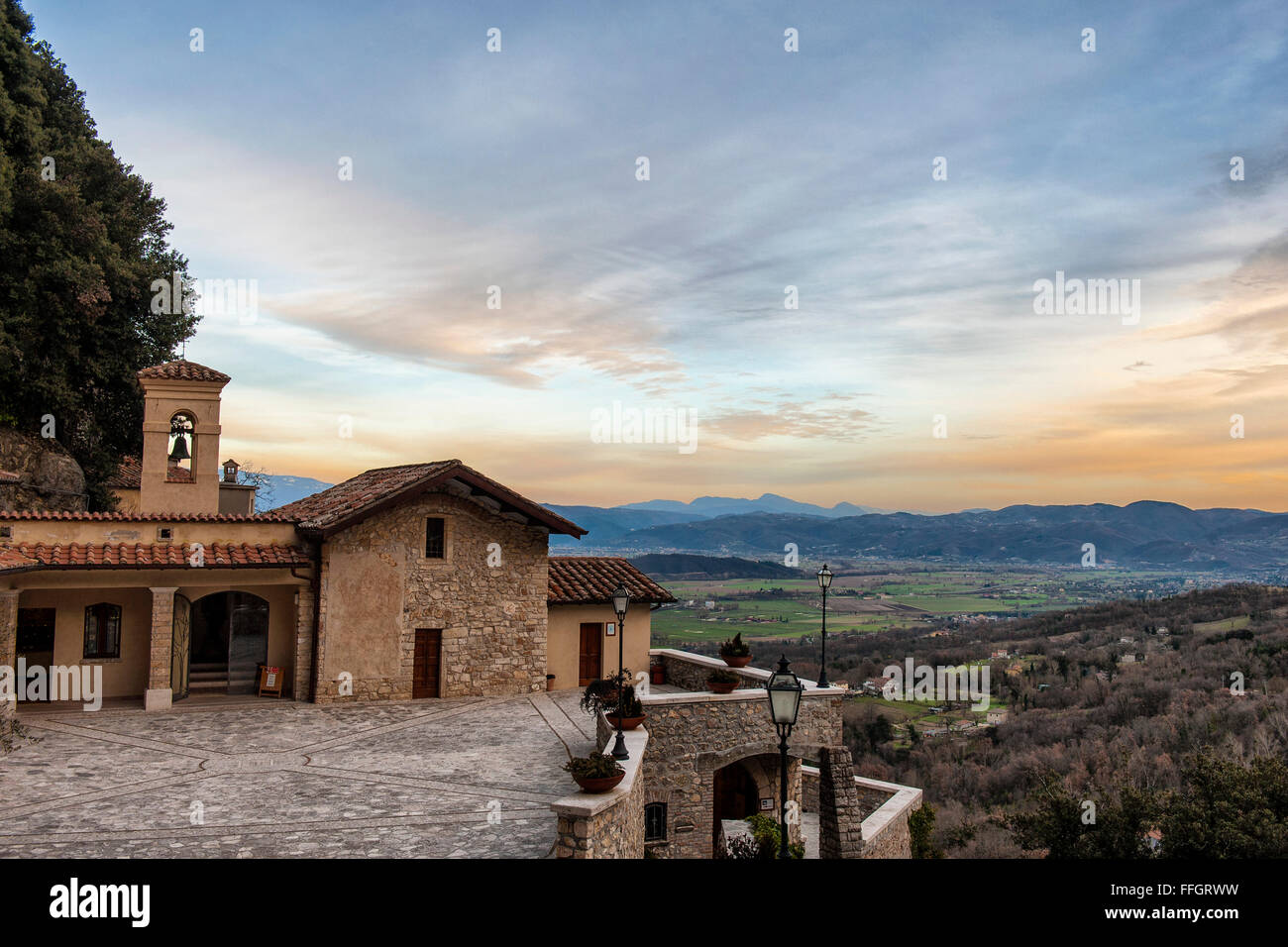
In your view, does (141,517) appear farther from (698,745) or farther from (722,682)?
(722,682)

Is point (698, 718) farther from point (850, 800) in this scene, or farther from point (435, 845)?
point (435, 845)

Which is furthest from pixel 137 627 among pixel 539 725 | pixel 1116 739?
pixel 1116 739

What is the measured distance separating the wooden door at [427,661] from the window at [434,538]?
6.00 feet

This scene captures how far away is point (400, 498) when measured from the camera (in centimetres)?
1852

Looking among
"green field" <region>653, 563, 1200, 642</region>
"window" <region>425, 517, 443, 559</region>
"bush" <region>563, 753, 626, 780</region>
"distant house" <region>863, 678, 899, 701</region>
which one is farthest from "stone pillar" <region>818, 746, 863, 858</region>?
"green field" <region>653, 563, 1200, 642</region>

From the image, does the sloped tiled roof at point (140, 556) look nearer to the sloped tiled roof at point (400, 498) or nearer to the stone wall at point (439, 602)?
the sloped tiled roof at point (400, 498)

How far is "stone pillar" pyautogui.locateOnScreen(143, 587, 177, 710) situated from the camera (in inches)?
684

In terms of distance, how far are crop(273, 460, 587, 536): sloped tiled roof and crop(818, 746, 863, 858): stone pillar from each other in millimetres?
→ 8324

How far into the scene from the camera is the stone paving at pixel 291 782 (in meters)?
9.76

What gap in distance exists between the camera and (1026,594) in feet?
422

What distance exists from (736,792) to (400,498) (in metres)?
12.2

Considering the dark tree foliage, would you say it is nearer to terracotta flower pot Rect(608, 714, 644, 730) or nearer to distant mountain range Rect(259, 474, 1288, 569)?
terracotta flower pot Rect(608, 714, 644, 730)

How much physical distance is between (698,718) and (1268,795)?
66.5ft

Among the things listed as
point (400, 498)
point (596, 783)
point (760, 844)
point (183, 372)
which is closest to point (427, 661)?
point (400, 498)
